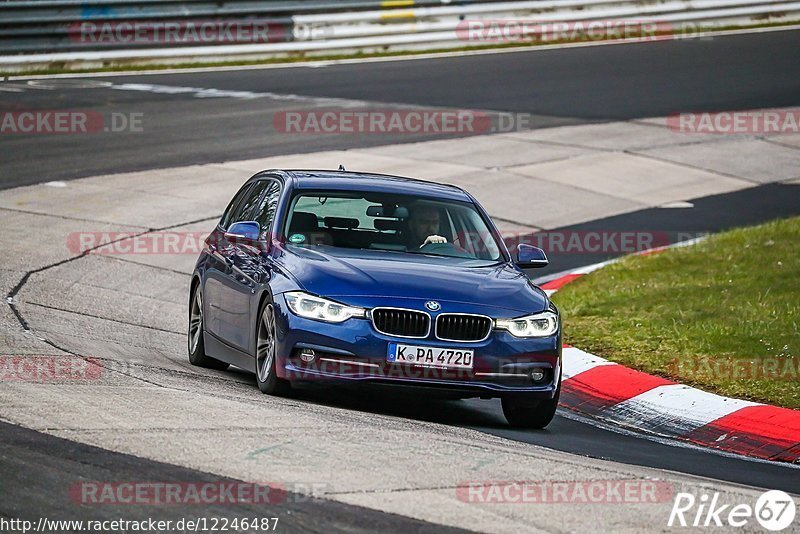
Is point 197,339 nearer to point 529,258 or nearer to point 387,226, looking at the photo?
point 387,226

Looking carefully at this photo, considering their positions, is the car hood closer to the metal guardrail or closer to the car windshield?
the car windshield

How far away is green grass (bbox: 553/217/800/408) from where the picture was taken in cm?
1059

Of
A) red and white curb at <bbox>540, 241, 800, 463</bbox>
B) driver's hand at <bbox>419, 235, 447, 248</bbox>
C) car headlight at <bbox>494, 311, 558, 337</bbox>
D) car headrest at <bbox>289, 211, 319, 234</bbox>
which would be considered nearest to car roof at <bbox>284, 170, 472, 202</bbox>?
car headrest at <bbox>289, 211, 319, 234</bbox>

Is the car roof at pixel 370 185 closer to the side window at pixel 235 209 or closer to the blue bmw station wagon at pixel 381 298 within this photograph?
the blue bmw station wagon at pixel 381 298

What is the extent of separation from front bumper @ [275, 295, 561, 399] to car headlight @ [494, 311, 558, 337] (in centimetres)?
4

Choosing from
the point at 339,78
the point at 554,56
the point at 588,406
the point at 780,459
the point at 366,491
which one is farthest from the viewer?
the point at 554,56

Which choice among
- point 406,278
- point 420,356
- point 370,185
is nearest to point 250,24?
point 370,185

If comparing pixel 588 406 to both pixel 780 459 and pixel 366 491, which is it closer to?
pixel 780 459

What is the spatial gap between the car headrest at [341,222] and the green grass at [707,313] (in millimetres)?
2738

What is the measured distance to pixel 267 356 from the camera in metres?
8.99

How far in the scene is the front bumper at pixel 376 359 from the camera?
8.48 metres

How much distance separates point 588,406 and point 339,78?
17714 mm

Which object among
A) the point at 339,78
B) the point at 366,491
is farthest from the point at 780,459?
the point at 339,78

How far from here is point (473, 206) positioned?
10352mm
